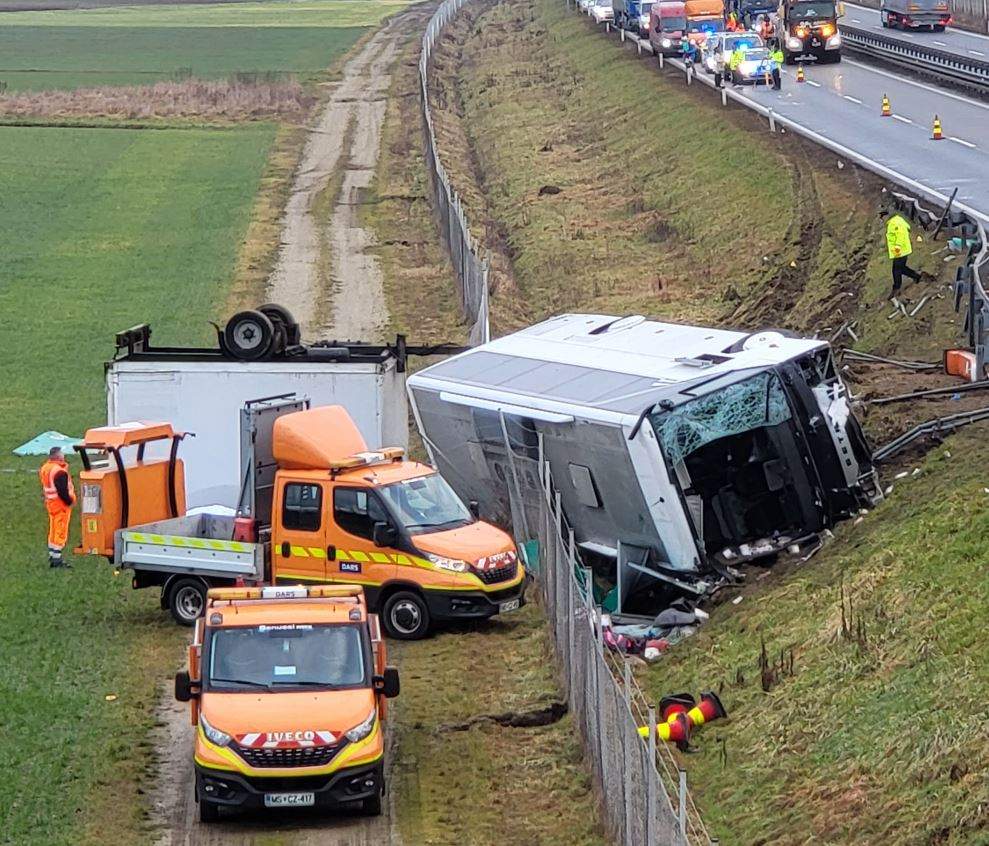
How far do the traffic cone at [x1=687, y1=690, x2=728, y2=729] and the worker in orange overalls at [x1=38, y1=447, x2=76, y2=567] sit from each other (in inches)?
383

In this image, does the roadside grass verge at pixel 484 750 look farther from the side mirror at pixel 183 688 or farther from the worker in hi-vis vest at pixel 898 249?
the worker in hi-vis vest at pixel 898 249

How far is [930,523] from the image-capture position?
1953 cm

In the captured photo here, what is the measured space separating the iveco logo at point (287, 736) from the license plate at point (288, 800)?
449mm

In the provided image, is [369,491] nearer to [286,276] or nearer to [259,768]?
[259,768]

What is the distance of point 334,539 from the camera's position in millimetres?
22062

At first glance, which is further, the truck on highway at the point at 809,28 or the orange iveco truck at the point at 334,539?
the truck on highway at the point at 809,28

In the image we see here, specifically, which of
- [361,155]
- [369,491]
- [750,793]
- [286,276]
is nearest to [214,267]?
[286,276]

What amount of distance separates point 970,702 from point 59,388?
80.1ft

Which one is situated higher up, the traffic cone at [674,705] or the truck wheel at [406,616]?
the traffic cone at [674,705]

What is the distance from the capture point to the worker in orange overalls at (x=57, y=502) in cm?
2381

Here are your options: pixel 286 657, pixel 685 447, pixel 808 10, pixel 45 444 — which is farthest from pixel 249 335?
pixel 808 10

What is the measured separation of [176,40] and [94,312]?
83.5 meters

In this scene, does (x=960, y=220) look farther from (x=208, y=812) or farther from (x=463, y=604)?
(x=208, y=812)

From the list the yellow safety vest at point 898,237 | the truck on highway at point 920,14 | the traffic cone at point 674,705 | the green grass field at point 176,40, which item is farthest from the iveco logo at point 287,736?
the green grass field at point 176,40
